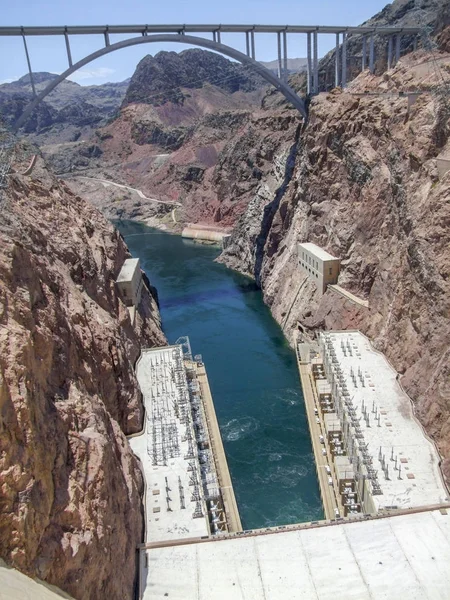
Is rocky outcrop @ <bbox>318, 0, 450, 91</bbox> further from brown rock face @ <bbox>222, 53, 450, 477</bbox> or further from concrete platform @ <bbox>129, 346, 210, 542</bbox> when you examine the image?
concrete platform @ <bbox>129, 346, 210, 542</bbox>

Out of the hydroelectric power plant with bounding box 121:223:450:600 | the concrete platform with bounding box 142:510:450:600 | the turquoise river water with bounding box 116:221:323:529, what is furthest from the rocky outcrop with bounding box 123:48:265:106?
the concrete platform with bounding box 142:510:450:600

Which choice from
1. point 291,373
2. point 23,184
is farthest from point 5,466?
point 291,373

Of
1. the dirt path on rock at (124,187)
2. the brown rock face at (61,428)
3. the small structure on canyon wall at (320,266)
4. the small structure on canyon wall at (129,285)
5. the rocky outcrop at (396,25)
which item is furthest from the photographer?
the dirt path on rock at (124,187)

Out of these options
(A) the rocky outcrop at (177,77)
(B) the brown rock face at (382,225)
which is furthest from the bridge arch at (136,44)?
(A) the rocky outcrop at (177,77)

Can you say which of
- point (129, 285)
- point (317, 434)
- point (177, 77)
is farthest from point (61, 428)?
point (177, 77)

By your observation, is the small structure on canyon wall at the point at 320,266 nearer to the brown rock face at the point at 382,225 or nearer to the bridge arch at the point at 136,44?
the brown rock face at the point at 382,225

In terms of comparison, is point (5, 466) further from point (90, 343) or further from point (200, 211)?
point (200, 211)
